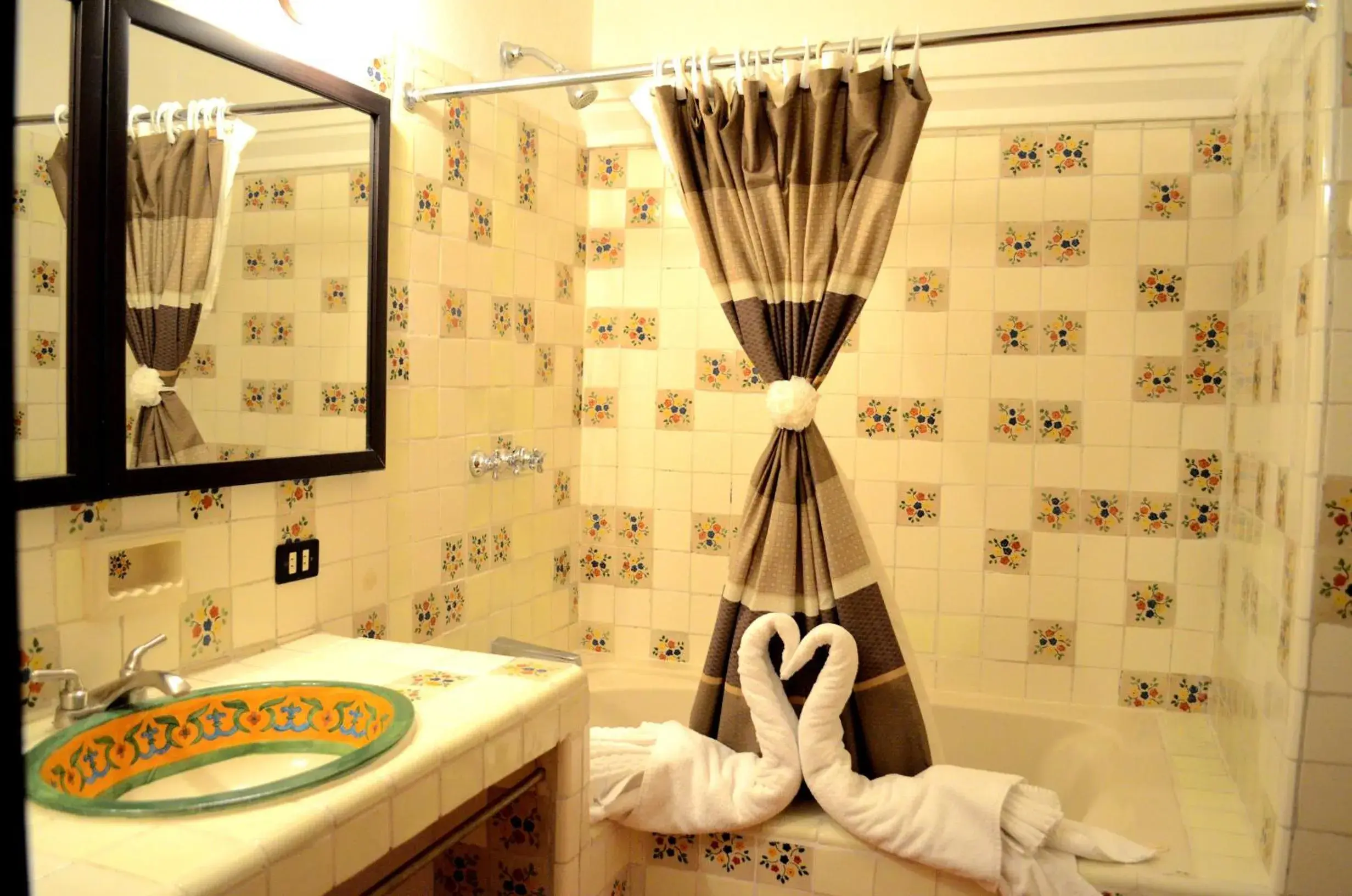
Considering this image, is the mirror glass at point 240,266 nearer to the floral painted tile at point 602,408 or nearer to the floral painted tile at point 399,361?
the floral painted tile at point 399,361

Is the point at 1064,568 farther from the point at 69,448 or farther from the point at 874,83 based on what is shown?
the point at 69,448

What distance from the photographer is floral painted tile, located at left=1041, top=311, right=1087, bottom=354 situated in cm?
244

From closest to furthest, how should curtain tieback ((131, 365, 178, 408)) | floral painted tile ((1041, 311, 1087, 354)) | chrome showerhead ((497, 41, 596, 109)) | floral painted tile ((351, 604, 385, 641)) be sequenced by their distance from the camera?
curtain tieback ((131, 365, 178, 408)) → floral painted tile ((351, 604, 385, 641)) → chrome showerhead ((497, 41, 596, 109)) → floral painted tile ((1041, 311, 1087, 354))

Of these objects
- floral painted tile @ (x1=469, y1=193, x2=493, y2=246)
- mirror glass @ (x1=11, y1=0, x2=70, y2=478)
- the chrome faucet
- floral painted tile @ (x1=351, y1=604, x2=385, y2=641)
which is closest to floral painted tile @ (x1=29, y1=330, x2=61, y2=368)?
mirror glass @ (x1=11, y1=0, x2=70, y2=478)

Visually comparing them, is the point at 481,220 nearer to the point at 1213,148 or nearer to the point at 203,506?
the point at 203,506

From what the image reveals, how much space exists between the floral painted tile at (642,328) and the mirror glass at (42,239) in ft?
5.38

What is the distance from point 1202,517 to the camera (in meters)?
2.38

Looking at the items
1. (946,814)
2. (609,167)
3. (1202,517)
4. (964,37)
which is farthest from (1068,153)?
(946,814)

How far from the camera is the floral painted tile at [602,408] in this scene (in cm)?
280

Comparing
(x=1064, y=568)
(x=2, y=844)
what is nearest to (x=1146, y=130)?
(x=1064, y=568)

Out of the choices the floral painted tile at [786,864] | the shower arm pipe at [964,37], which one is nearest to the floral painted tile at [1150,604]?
the floral painted tile at [786,864]

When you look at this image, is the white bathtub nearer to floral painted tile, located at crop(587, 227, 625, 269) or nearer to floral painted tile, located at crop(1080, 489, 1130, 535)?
floral painted tile, located at crop(1080, 489, 1130, 535)

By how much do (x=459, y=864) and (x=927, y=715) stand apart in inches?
37.5

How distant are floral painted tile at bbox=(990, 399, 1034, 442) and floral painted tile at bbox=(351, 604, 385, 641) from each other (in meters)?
1.56
